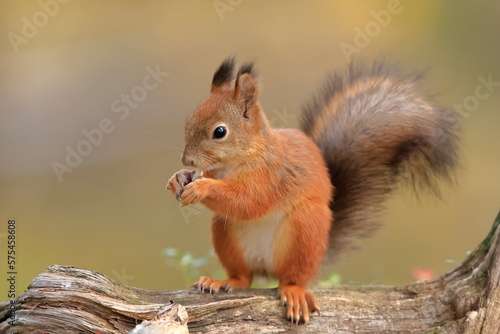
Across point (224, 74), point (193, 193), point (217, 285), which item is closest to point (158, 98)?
point (224, 74)

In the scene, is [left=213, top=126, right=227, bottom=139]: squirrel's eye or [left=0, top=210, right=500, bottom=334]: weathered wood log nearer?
[left=0, top=210, right=500, bottom=334]: weathered wood log

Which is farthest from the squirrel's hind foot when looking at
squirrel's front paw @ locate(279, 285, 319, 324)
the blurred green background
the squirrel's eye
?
the blurred green background

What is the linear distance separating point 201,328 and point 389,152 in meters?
0.93

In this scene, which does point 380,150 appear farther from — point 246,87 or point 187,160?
point 187,160

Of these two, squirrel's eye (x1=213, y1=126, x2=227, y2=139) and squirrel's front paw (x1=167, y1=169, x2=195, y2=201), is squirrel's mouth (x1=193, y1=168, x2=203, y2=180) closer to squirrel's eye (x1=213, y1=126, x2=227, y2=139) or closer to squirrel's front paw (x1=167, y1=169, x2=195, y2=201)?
squirrel's front paw (x1=167, y1=169, x2=195, y2=201)

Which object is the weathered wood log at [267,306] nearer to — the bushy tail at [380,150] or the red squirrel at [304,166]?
the red squirrel at [304,166]

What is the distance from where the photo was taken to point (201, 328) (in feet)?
5.91

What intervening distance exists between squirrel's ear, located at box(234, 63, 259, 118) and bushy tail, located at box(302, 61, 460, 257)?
452 millimetres

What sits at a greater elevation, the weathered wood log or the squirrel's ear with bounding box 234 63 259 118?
the squirrel's ear with bounding box 234 63 259 118

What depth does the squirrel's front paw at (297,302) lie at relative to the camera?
1.92 meters

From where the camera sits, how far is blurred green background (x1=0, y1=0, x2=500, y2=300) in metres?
3.63

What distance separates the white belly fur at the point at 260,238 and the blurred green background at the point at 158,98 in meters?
1.34

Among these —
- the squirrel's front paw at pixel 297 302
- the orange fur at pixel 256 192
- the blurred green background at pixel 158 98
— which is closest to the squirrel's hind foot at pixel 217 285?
the orange fur at pixel 256 192

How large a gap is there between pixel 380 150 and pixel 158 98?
2.07 metres
